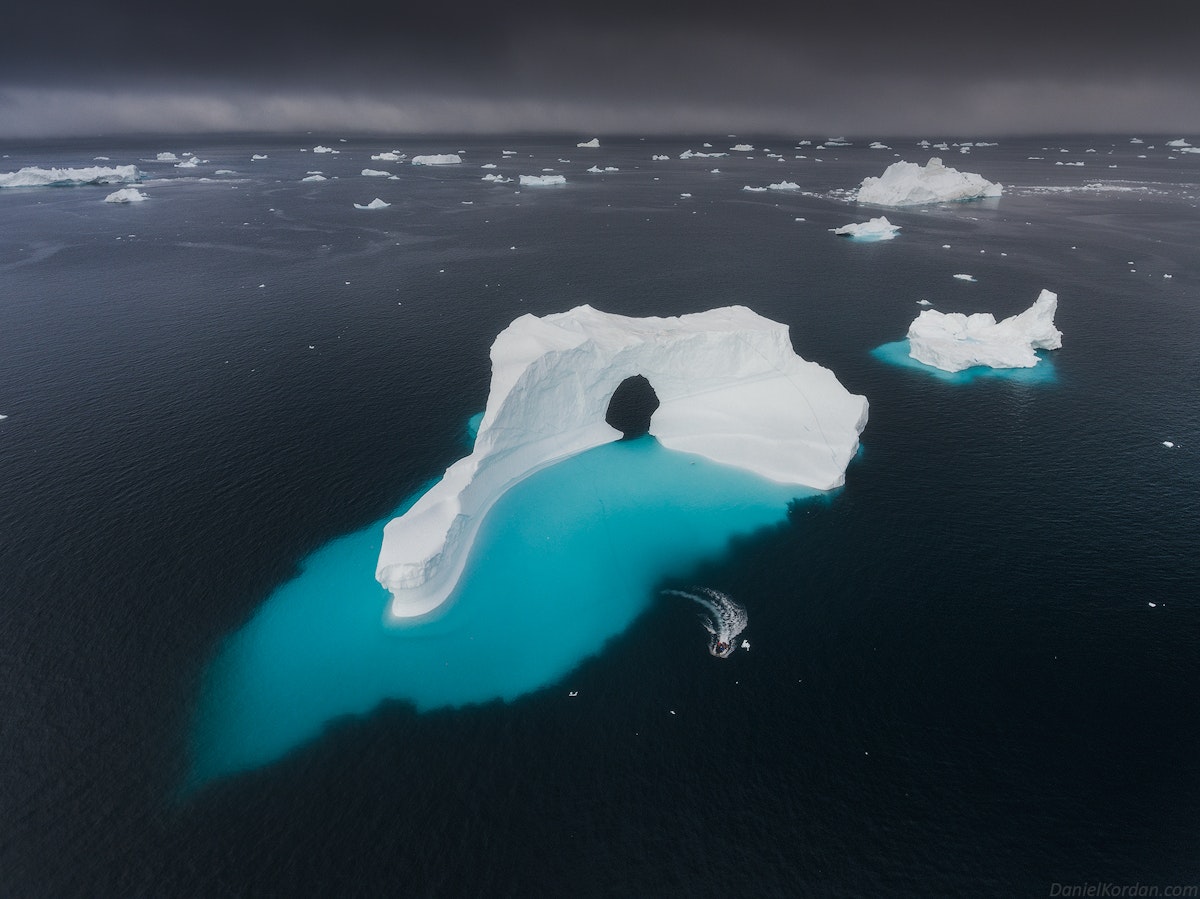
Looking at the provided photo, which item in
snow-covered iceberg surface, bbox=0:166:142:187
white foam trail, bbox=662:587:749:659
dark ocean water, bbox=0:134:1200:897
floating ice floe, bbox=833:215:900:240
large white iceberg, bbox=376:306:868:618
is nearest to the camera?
dark ocean water, bbox=0:134:1200:897

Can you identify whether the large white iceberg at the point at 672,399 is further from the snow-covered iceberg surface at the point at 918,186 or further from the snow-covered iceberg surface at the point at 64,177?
the snow-covered iceberg surface at the point at 64,177

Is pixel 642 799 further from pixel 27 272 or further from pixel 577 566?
pixel 27 272

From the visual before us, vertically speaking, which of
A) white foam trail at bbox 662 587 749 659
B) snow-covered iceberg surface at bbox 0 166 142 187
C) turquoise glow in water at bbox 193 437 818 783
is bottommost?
snow-covered iceberg surface at bbox 0 166 142 187

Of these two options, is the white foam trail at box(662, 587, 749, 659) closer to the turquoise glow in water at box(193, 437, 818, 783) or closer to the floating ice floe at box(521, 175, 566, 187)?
the turquoise glow in water at box(193, 437, 818, 783)

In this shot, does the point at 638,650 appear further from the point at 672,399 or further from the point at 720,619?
the point at 672,399

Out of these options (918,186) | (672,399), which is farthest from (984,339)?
(918,186)

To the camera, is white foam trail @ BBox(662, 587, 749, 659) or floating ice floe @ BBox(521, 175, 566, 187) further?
floating ice floe @ BBox(521, 175, 566, 187)

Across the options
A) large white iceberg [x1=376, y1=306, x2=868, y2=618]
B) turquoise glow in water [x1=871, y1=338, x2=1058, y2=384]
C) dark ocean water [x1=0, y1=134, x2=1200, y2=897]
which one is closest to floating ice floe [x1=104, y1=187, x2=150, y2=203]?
dark ocean water [x1=0, y1=134, x2=1200, y2=897]
